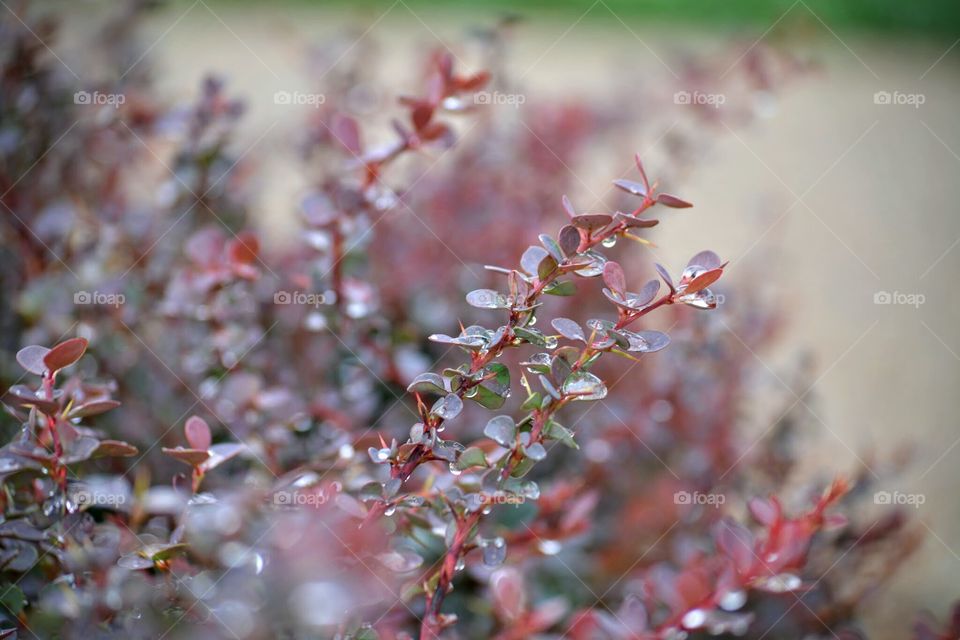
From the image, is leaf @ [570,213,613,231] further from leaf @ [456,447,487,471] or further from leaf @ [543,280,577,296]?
leaf @ [456,447,487,471]

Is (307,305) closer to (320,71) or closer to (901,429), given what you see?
(320,71)

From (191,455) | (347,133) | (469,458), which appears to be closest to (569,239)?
(469,458)

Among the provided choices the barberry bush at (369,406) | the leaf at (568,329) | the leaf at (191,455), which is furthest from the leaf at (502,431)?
the leaf at (191,455)

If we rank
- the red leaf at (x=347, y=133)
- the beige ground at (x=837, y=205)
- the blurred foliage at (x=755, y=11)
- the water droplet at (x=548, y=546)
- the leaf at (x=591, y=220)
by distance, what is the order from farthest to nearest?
the blurred foliage at (x=755, y=11)
the beige ground at (x=837, y=205)
the red leaf at (x=347, y=133)
the water droplet at (x=548, y=546)
the leaf at (x=591, y=220)

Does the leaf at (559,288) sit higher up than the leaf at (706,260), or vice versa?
the leaf at (706,260)

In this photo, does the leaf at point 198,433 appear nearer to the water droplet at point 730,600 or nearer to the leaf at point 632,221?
the leaf at point 632,221
